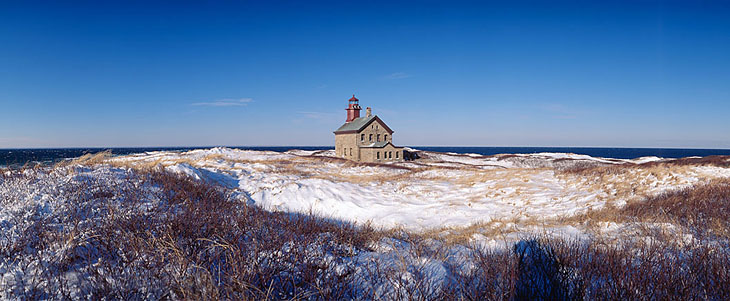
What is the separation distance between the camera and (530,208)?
1098cm

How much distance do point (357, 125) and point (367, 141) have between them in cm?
284

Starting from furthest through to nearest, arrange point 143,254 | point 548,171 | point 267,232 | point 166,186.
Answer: point 548,171, point 166,186, point 267,232, point 143,254

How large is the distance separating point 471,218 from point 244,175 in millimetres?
13167

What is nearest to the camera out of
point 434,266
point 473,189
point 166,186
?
point 434,266

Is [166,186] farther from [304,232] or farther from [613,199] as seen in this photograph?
[613,199]

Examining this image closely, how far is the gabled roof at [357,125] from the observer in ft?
142

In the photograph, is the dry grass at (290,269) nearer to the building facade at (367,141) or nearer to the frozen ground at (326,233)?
the frozen ground at (326,233)

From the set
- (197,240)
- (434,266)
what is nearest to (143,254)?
(197,240)

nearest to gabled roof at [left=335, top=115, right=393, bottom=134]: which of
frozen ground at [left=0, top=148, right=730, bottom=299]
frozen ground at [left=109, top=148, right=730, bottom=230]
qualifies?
frozen ground at [left=109, top=148, right=730, bottom=230]

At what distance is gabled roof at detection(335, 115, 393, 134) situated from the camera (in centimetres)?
4316

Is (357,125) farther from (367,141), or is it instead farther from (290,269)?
(290,269)

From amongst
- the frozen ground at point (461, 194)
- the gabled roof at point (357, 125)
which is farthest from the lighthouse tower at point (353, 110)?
the frozen ground at point (461, 194)

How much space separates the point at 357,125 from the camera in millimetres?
44469

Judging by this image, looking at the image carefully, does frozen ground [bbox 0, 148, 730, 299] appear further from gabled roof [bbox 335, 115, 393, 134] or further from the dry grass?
gabled roof [bbox 335, 115, 393, 134]
